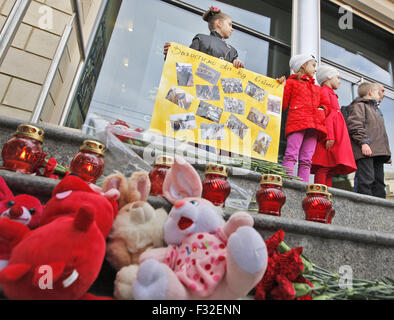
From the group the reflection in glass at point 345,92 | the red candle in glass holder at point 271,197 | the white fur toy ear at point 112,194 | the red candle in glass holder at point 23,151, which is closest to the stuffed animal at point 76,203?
the white fur toy ear at point 112,194

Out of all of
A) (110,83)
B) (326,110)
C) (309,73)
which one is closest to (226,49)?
(309,73)

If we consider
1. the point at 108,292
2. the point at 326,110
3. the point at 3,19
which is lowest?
the point at 108,292

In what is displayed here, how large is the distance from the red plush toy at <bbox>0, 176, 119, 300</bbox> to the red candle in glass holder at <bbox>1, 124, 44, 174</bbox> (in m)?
0.45

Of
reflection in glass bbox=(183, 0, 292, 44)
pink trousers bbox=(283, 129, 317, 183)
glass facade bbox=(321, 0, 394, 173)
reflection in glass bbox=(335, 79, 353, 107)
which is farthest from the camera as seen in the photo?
glass facade bbox=(321, 0, 394, 173)

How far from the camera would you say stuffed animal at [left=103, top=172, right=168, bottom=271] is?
0.69 meters

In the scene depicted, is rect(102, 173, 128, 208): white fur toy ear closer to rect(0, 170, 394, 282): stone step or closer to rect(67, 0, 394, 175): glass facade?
rect(0, 170, 394, 282): stone step

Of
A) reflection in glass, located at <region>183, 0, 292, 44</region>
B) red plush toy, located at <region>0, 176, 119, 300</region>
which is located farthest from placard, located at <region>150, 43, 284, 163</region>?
reflection in glass, located at <region>183, 0, 292, 44</region>

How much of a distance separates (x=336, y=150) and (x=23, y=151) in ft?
8.15

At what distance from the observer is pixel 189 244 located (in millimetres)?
656

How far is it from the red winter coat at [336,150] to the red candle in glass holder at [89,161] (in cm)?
212

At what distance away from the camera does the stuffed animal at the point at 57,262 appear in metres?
0.50

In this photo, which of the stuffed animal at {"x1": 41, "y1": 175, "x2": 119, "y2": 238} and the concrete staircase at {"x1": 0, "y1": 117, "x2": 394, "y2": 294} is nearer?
the stuffed animal at {"x1": 41, "y1": 175, "x2": 119, "y2": 238}

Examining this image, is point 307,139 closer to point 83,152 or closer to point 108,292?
point 83,152
